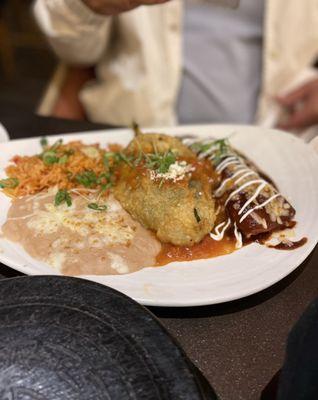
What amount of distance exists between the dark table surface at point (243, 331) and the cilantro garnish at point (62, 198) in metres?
0.18

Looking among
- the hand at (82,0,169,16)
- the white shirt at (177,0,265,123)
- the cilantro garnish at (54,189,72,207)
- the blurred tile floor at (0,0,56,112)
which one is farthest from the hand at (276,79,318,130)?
the blurred tile floor at (0,0,56,112)

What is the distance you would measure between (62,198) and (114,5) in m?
0.51

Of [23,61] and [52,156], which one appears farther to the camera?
[23,61]

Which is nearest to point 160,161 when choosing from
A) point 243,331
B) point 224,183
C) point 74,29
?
point 224,183

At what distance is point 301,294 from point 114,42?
1315 mm

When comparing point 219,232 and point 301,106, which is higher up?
point 219,232

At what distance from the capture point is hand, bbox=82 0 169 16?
127 centimetres

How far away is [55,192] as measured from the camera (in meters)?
1.22

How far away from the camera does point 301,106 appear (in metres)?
2.04

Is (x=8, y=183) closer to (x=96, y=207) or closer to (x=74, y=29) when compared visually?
(x=96, y=207)

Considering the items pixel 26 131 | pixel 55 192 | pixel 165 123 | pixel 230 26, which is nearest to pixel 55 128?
pixel 26 131

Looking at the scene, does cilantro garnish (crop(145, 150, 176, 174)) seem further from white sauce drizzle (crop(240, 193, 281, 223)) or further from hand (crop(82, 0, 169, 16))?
hand (crop(82, 0, 169, 16))

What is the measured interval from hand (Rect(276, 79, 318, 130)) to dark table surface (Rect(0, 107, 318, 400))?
3.19 feet

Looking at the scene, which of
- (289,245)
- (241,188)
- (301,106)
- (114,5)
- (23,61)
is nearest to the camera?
(289,245)
